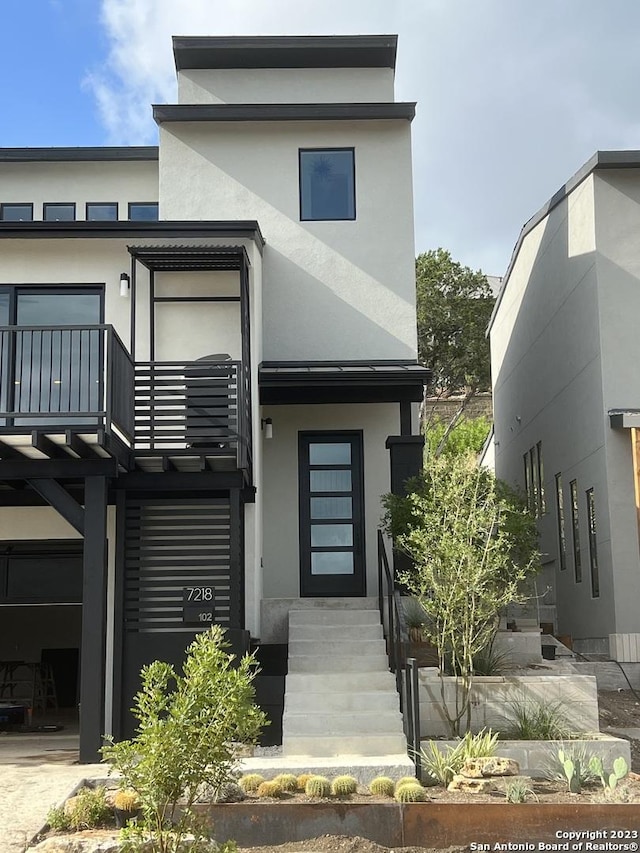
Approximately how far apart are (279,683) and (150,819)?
5059mm

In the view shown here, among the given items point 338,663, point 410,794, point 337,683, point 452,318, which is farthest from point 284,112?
point 452,318

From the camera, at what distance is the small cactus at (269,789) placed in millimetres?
9414

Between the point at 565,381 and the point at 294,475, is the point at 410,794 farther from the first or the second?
the point at 565,381

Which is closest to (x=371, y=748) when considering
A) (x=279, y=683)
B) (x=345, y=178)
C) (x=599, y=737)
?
(x=279, y=683)

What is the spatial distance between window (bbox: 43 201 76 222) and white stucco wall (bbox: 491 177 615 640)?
9.04 metres

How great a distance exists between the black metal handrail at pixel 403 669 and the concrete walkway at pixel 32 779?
3.07 m

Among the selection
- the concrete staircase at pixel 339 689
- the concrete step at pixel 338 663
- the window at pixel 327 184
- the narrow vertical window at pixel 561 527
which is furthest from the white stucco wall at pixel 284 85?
the concrete step at pixel 338 663

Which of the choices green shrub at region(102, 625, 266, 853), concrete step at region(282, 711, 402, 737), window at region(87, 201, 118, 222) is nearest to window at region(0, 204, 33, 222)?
window at region(87, 201, 118, 222)

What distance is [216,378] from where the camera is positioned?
44.2 ft

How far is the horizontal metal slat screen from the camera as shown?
12836 millimetres

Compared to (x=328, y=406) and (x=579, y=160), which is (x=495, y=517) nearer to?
(x=328, y=406)

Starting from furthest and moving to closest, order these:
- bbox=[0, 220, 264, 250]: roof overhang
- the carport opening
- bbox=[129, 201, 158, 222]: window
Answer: bbox=[129, 201, 158, 222]: window
the carport opening
bbox=[0, 220, 264, 250]: roof overhang

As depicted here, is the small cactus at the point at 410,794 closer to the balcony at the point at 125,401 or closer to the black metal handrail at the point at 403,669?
the black metal handrail at the point at 403,669

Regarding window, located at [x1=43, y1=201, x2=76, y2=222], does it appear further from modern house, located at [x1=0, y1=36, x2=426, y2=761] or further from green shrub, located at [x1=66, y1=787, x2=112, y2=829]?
green shrub, located at [x1=66, y1=787, x2=112, y2=829]
